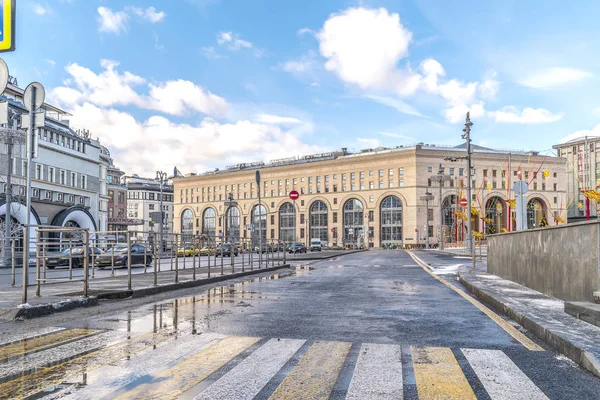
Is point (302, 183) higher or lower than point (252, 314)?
higher

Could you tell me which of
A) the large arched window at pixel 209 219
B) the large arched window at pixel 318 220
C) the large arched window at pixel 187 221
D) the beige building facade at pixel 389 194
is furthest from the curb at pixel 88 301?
the large arched window at pixel 187 221

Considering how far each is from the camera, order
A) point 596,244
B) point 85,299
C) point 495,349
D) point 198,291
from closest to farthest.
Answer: point 495,349, point 596,244, point 85,299, point 198,291

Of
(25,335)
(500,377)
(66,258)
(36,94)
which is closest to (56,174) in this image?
(66,258)

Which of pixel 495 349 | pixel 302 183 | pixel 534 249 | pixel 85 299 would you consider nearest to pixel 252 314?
pixel 85 299

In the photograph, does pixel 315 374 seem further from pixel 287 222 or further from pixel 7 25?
pixel 287 222

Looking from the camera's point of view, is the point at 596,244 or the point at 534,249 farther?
the point at 534,249

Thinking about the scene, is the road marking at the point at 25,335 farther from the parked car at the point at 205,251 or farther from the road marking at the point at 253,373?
the parked car at the point at 205,251

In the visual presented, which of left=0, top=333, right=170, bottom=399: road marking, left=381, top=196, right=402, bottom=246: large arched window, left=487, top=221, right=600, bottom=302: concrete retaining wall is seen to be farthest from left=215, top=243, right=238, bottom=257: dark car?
left=381, top=196, right=402, bottom=246: large arched window

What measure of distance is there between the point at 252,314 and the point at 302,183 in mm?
117384

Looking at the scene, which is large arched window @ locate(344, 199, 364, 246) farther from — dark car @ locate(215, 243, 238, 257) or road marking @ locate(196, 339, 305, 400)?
road marking @ locate(196, 339, 305, 400)

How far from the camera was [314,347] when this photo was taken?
19.3ft

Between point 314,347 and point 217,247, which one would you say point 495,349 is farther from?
point 217,247

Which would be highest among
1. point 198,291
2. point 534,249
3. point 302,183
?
point 302,183

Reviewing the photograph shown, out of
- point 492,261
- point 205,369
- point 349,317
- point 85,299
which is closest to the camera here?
point 205,369
